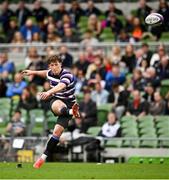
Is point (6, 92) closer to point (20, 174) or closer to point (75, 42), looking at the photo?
point (75, 42)

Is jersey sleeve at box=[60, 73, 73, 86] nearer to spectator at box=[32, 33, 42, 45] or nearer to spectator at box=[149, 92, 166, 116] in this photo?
spectator at box=[149, 92, 166, 116]

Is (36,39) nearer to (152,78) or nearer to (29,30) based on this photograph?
(29,30)

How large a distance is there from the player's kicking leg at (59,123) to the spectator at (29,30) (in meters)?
11.7

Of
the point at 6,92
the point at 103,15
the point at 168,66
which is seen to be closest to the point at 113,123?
the point at 168,66

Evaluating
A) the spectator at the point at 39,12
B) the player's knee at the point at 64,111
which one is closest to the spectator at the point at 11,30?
the spectator at the point at 39,12

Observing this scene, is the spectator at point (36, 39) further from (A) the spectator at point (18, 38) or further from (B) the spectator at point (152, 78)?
(B) the spectator at point (152, 78)

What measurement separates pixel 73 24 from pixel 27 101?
4933mm

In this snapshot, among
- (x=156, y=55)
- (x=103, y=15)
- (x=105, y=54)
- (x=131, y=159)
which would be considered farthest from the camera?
(x=103, y=15)

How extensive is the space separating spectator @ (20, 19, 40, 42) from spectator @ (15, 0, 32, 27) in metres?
1.07

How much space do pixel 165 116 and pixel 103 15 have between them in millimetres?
7204

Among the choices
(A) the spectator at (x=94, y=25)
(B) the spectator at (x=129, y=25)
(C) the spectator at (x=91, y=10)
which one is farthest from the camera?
(C) the spectator at (x=91, y=10)

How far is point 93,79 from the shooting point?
89.4ft

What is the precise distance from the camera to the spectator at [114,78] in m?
26.8

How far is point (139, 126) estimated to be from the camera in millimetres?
25172
